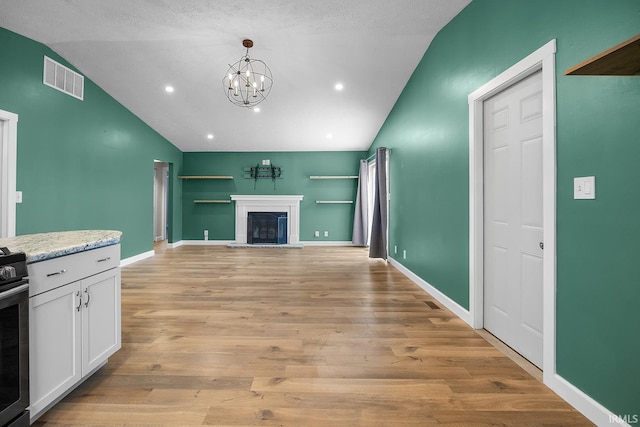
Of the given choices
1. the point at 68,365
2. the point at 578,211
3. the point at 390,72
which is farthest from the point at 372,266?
the point at 68,365

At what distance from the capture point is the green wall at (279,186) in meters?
8.05

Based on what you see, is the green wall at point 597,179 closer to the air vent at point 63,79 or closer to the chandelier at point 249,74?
the chandelier at point 249,74

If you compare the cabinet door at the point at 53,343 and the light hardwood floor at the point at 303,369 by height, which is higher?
the cabinet door at the point at 53,343

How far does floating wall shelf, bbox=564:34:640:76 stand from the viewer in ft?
3.51

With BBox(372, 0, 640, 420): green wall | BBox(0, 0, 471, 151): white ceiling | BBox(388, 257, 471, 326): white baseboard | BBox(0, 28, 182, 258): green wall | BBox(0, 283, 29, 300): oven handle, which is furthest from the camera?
BBox(0, 28, 182, 258): green wall

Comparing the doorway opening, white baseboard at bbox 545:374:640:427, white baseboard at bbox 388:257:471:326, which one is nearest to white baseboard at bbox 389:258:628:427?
white baseboard at bbox 545:374:640:427

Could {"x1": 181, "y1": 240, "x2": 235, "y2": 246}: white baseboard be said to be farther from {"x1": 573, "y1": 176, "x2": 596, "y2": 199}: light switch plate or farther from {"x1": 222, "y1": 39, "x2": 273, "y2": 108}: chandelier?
{"x1": 573, "y1": 176, "x2": 596, "y2": 199}: light switch plate

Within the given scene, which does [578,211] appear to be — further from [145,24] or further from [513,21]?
[145,24]

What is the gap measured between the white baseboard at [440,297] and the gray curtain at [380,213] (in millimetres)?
854

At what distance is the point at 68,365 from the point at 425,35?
4352 mm

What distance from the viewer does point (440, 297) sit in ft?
10.9

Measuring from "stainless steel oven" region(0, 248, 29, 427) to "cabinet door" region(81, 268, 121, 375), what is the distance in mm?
338

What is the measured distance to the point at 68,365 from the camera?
62.4 inches

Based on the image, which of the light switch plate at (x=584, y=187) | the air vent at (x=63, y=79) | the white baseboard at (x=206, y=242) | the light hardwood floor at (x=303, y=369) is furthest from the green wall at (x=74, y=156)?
the light switch plate at (x=584, y=187)
